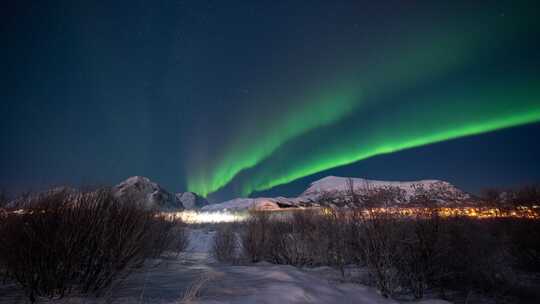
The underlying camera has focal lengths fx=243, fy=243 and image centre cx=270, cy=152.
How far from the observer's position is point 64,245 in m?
3.53

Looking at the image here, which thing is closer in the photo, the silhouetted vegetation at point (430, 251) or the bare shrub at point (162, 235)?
the silhouetted vegetation at point (430, 251)

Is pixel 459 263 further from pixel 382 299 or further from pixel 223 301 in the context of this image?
pixel 223 301

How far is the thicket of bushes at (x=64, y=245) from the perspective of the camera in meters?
3.38

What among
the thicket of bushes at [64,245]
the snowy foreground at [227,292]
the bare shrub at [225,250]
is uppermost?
the thicket of bushes at [64,245]

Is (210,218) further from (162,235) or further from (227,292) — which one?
(227,292)

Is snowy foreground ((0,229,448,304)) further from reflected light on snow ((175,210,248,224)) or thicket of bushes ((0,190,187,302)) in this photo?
reflected light on snow ((175,210,248,224))

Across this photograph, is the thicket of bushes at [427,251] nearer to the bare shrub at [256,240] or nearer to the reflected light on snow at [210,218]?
the bare shrub at [256,240]

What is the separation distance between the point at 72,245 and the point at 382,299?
5352 mm

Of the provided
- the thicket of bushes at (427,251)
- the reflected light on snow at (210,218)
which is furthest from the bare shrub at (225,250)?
the thicket of bushes at (427,251)

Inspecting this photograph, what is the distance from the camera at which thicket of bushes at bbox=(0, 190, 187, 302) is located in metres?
3.38

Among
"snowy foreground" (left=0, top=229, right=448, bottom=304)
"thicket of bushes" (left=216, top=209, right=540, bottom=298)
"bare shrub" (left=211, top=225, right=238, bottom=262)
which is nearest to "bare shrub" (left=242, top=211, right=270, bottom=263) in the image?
"bare shrub" (left=211, top=225, right=238, bottom=262)

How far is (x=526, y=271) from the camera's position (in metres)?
7.52

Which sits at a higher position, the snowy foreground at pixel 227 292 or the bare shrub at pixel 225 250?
the snowy foreground at pixel 227 292

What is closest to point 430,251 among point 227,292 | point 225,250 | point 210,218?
point 227,292
